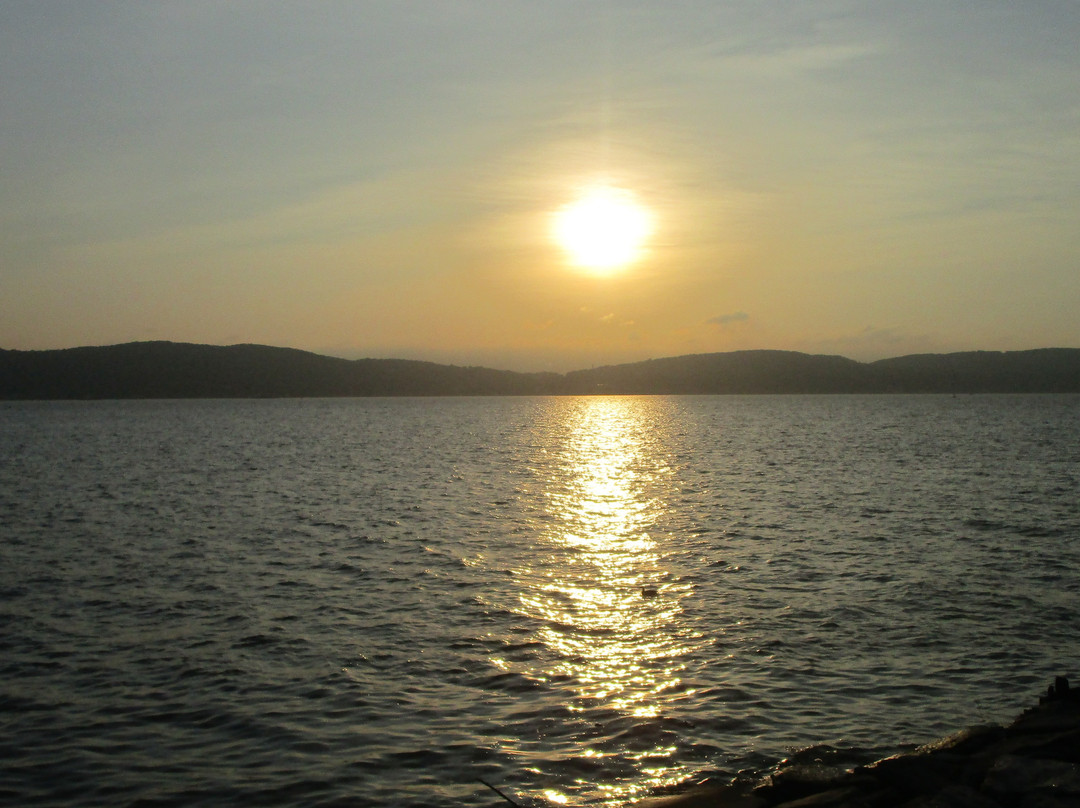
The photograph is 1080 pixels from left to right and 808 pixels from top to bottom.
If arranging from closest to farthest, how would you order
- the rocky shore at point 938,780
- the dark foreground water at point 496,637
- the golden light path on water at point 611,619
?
1. the rocky shore at point 938,780
2. the dark foreground water at point 496,637
3. the golden light path on water at point 611,619

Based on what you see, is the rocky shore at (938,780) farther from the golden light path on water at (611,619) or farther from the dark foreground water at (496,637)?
the golden light path on water at (611,619)

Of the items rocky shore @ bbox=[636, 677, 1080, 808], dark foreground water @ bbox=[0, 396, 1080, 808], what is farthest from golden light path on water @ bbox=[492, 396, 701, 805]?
rocky shore @ bbox=[636, 677, 1080, 808]

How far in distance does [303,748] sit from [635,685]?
5.83m

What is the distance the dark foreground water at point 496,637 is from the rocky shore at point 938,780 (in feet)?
2.94

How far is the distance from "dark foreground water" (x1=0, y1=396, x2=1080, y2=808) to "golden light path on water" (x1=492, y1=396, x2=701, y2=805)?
0.09m

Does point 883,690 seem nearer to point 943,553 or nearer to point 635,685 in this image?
point 635,685

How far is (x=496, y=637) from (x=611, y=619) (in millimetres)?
3085

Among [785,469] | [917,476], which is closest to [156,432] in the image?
[785,469]

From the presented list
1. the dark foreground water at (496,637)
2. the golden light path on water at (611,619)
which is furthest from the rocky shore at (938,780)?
the golden light path on water at (611,619)

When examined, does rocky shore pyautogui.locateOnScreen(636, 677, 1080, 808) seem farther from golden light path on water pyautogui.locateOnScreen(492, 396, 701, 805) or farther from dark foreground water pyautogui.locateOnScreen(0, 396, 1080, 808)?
golden light path on water pyautogui.locateOnScreen(492, 396, 701, 805)

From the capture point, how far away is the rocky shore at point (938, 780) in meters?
10.2

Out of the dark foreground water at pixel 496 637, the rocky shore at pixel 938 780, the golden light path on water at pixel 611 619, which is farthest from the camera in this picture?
the golden light path on water at pixel 611 619

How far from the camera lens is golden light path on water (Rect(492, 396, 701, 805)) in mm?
13086

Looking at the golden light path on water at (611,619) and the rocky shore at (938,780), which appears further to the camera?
the golden light path on water at (611,619)
